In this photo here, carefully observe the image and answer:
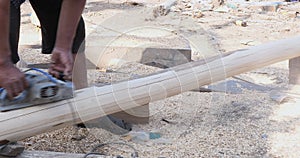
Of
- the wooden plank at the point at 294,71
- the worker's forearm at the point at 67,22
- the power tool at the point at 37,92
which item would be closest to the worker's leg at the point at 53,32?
the worker's forearm at the point at 67,22

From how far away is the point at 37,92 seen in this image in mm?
2139

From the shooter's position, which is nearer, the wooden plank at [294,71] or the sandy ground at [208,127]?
the sandy ground at [208,127]

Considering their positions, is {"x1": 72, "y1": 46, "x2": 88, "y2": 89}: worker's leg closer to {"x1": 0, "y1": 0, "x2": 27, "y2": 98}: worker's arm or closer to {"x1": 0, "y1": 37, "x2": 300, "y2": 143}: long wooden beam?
{"x1": 0, "y1": 37, "x2": 300, "y2": 143}: long wooden beam

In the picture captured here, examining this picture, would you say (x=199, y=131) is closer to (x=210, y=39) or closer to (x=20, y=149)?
(x=20, y=149)

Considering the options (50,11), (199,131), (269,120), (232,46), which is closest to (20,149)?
(50,11)

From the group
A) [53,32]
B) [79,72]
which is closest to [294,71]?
[79,72]

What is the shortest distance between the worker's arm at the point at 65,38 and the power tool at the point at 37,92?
0.10 m

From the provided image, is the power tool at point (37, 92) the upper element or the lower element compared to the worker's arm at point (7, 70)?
lower

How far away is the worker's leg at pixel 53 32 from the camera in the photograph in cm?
283

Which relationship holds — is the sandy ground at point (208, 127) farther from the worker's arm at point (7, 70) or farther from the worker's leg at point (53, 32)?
the worker's arm at point (7, 70)

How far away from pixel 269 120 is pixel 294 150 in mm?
489

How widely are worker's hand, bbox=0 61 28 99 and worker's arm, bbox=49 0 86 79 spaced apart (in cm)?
24

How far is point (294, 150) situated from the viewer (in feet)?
9.64

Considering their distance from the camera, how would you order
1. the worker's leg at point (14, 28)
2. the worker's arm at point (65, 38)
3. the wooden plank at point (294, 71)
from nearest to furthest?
the worker's arm at point (65, 38)
the worker's leg at point (14, 28)
the wooden plank at point (294, 71)
